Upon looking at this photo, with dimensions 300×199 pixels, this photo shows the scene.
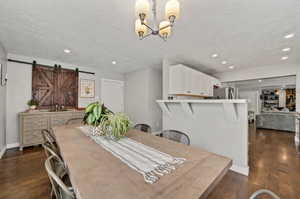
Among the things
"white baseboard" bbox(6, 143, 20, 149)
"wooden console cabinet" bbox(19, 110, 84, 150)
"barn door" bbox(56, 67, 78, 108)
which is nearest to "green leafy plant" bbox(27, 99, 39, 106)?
"wooden console cabinet" bbox(19, 110, 84, 150)

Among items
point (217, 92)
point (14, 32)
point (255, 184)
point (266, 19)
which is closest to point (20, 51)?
point (14, 32)

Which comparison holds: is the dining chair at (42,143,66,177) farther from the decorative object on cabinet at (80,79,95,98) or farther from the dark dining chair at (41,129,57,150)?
the decorative object on cabinet at (80,79,95,98)

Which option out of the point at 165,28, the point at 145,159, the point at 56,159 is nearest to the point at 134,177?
the point at 145,159

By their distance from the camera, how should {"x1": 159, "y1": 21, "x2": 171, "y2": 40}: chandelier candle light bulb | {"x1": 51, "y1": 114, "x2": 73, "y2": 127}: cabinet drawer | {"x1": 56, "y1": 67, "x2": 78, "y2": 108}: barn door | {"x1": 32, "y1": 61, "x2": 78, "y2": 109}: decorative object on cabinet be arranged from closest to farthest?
{"x1": 159, "y1": 21, "x2": 171, "y2": 40}: chandelier candle light bulb < {"x1": 51, "y1": 114, "x2": 73, "y2": 127}: cabinet drawer < {"x1": 32, "y1": 61, "x2": 78, "y2": 109}: decorative object on cabinet < {"x1": 56, "y1": 67, "x2": 78, "y2": 108}: barn door

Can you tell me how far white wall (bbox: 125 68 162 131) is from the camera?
461cm

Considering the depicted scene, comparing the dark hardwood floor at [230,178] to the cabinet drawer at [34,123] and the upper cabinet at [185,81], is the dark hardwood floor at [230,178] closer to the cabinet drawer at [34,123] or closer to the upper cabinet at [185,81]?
the cabinet drawer at [34,123]

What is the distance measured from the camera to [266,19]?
1794mm

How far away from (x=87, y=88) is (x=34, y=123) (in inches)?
68.9

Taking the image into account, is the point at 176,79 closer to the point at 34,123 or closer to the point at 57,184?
the point at 57,184

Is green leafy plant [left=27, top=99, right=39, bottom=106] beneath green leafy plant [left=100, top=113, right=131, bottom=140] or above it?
above

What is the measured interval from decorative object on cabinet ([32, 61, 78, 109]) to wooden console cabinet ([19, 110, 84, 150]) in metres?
0.51

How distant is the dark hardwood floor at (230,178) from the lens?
1670mm

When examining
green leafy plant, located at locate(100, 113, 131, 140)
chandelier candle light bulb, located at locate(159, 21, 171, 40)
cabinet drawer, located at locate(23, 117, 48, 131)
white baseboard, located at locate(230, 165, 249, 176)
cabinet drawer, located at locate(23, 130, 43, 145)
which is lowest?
white baseboard, located at locate(230, 165, 249, 176)

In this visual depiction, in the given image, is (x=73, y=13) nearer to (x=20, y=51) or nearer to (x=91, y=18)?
(x=91, y=18)
